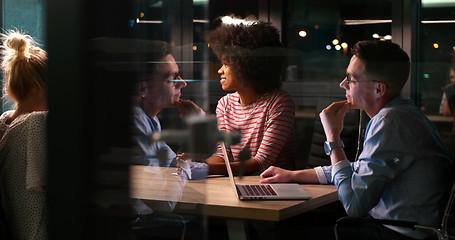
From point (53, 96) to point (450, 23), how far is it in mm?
3382

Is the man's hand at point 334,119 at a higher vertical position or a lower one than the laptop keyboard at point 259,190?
higher

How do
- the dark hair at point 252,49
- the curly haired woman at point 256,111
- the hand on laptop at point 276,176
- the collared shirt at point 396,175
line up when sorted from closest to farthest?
the collared shirt at point 396,175, the hand on laptop at point 276,176, the curly haired woman at point 256,111, the dark hair at point 252,49

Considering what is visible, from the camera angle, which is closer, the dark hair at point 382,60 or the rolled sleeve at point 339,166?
the rolled sleeve at point 339,166

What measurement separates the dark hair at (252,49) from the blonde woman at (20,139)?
1.43m

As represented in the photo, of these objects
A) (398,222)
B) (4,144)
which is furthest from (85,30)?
(398,222)

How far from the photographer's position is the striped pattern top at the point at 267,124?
2570 millimetres

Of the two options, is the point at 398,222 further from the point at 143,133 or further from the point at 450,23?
the point at 450,23

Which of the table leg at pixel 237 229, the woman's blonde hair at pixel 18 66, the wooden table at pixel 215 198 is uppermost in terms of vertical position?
the woman's blonde hair at pixel 18 66

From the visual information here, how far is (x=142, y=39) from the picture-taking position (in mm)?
747

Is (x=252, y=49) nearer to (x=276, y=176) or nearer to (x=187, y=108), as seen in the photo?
(x=276, y=176)

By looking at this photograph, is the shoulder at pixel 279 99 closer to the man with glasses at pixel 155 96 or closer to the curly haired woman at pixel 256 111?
the curly haired woman at pixel 256 111

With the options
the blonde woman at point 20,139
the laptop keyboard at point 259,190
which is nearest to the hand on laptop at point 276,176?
the laptop keyboard at point 259,190

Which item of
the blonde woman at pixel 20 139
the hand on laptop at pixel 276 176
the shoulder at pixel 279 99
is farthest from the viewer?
the shoulder at pixel 279 99

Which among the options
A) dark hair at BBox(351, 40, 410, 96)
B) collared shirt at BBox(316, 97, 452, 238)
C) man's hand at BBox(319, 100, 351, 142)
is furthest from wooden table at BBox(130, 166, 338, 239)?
dark hair at BBox(351, 40, 410, 96)
